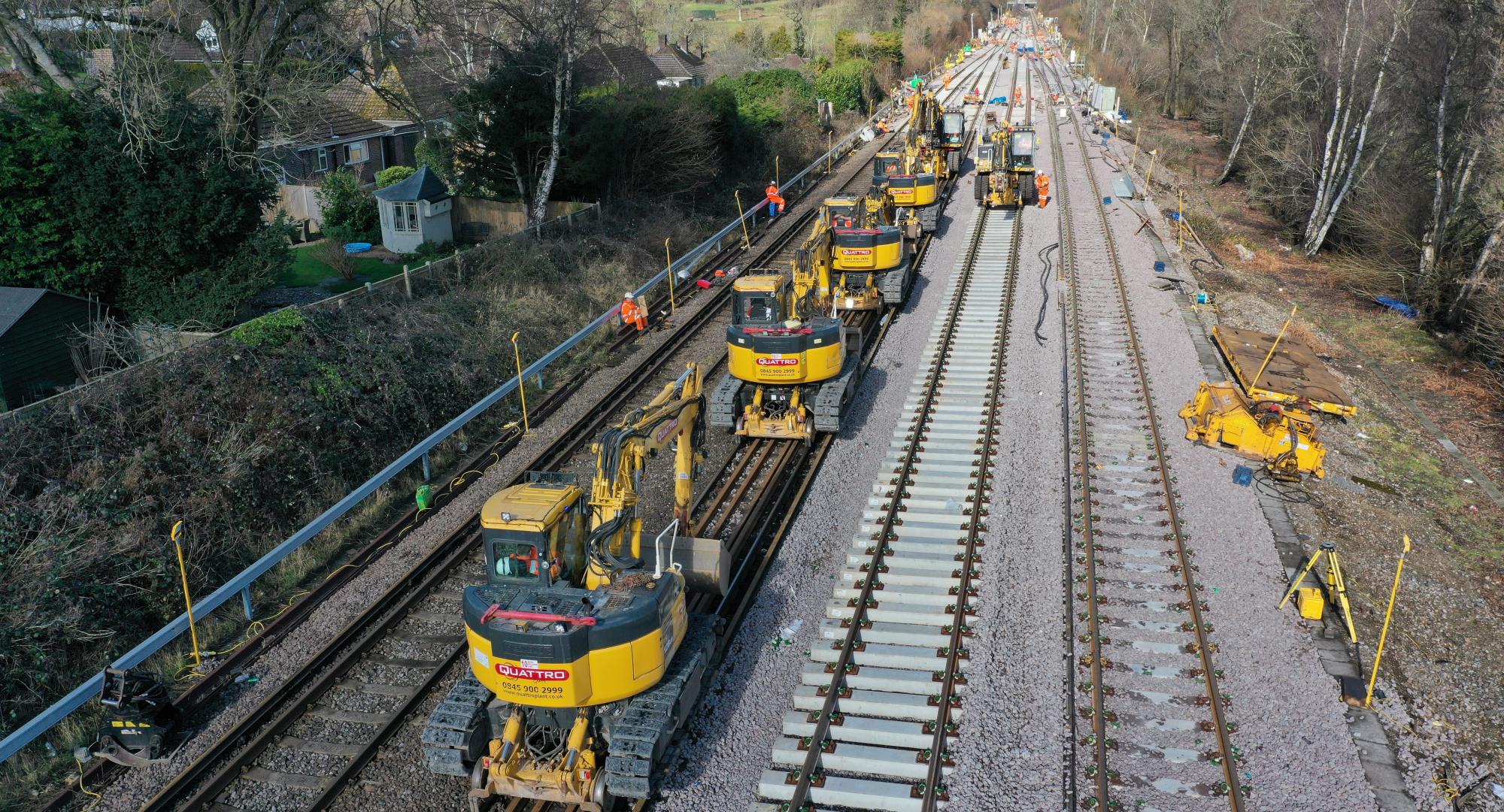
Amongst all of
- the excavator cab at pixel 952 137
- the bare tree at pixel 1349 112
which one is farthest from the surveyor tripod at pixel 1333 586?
the excavator cab at pixel 952 137

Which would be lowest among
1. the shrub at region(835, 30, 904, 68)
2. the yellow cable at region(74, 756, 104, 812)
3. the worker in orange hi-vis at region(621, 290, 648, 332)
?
the yellow cable at region(74, 756, 104, 812)

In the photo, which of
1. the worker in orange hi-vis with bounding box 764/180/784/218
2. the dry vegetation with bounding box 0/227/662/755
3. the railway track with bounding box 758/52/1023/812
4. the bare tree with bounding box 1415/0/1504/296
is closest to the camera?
the railway track with bounding box 758/52/1023/812

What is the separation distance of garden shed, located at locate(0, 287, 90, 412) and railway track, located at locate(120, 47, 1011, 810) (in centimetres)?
884

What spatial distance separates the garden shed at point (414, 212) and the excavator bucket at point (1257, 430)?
812 inches

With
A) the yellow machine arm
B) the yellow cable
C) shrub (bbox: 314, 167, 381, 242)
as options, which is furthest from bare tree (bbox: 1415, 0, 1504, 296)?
shrub (bbox: 314, 167, 381, 242)

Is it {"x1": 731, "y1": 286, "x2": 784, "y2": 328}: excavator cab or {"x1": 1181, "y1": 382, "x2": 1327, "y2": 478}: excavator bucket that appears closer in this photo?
{"x1": 1181, "y1": 382, "x2": 1327, "y2": 478}: excavator bucket

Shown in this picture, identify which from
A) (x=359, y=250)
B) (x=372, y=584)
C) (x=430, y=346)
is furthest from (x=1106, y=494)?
→ (x=359, y=250)

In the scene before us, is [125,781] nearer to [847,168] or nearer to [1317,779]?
[1317,779]

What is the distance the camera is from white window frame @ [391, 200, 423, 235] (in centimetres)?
2784

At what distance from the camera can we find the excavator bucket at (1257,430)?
619 inches

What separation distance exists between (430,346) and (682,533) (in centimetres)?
963

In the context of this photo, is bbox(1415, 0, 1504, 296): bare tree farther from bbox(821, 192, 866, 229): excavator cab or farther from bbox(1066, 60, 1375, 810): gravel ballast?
bbox(821, 192, 866, 229): excavator cab

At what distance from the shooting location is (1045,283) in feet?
85.3

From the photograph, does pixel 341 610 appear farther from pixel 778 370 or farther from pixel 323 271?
pixel 323 271
